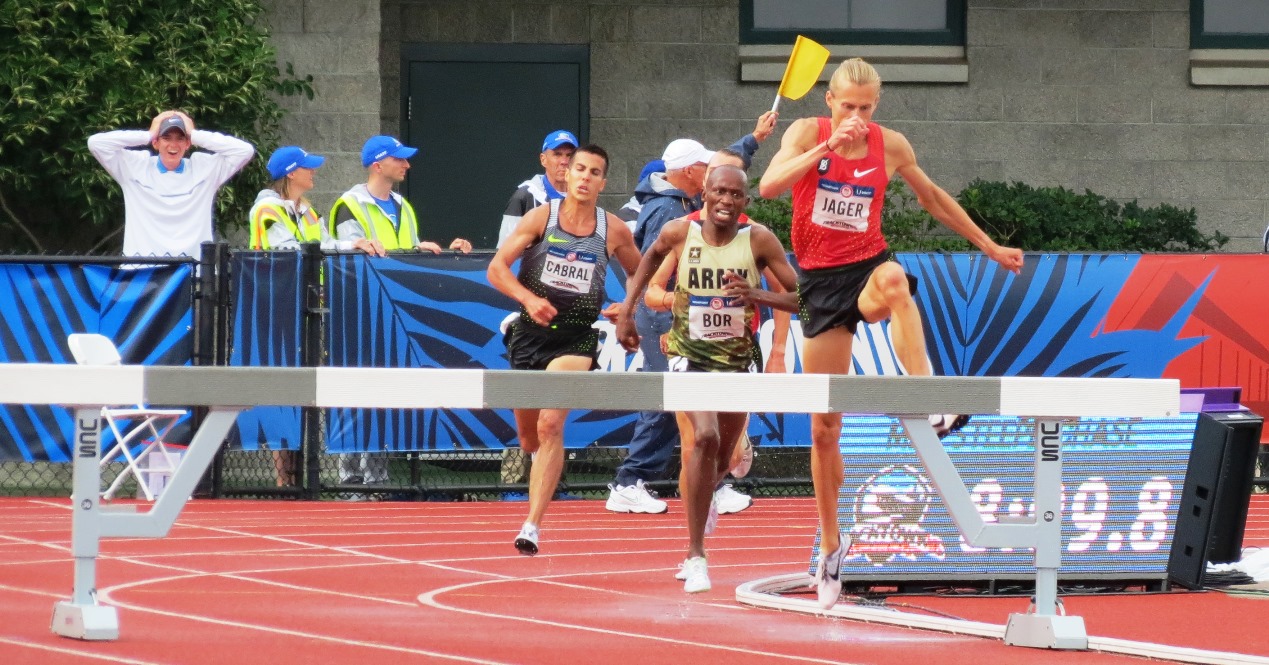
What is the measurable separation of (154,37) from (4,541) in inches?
217

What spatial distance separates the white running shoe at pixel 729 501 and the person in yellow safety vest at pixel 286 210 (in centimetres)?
283

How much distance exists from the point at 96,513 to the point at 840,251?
3.19 m

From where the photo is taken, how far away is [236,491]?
41.8 ft

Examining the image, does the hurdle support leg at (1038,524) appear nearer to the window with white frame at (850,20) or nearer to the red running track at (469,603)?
the red running track at (469,603)

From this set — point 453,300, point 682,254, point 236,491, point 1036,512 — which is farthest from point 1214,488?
point 236,491

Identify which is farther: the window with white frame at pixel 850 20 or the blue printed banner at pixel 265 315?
the window with white frame at pixel 850 20

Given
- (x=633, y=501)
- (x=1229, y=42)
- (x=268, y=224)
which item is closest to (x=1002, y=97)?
(x=1229, y=42)

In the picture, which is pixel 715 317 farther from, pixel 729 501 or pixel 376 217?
pixel 376 217

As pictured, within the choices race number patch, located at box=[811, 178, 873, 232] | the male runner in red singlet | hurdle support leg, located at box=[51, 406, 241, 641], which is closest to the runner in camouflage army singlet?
the male runner in red singlet

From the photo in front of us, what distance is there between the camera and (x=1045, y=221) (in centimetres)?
1590

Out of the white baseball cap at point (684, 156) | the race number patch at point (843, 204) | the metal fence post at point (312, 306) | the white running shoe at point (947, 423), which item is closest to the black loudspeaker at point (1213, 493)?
the white running shoe at point (947, 423)

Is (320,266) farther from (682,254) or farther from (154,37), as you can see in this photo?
(682,254)

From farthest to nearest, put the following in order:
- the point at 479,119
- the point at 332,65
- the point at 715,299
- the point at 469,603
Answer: the point at 479,119 < the point at 332,65 < the point at 715,299 < the point at 469,603

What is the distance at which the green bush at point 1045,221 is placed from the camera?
51.6 ft
